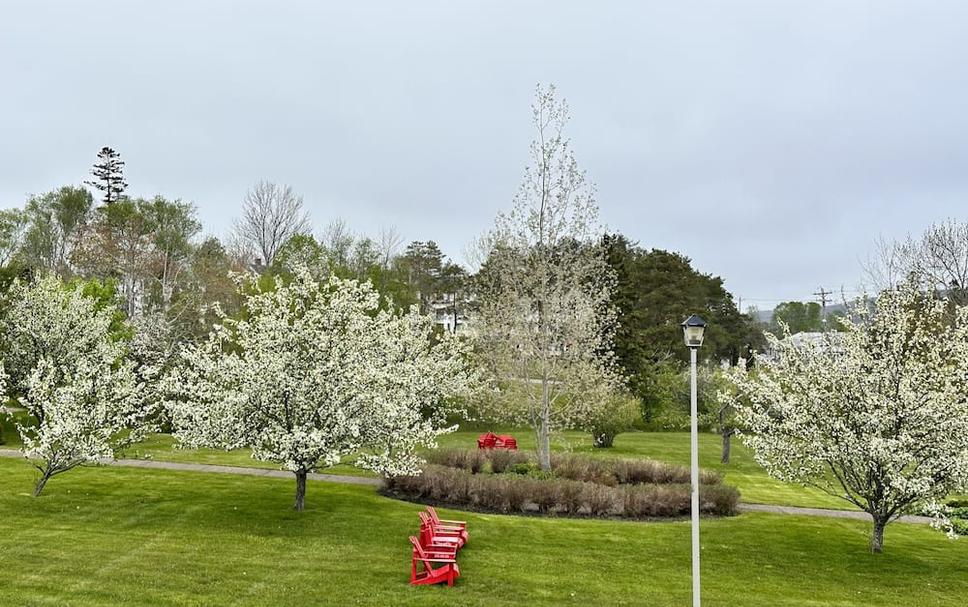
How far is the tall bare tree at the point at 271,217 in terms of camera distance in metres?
41.9

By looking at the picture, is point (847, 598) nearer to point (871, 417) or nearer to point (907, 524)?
point (871, 417)

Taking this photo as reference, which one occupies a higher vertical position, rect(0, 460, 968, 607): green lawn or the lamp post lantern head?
the lamp post lantern head

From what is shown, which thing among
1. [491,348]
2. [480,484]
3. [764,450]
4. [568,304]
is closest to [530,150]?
[568,304]

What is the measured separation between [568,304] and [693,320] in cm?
1087

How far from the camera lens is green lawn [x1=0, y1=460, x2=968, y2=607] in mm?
9102

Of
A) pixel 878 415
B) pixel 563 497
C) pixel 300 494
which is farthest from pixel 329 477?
pixel 878 415

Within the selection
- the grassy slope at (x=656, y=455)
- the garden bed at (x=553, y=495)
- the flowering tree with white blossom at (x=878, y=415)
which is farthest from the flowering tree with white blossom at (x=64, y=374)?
the flowering tree with white blossom at (x=878, y=415)

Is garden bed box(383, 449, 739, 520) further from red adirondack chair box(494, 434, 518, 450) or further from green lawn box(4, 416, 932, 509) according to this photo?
red adirondack chair box(494, 434, 518, 450)

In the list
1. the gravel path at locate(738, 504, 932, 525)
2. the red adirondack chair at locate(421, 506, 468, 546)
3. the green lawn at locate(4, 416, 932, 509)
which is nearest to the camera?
the red adirondack chair at locate(421, 506, 468, 546)

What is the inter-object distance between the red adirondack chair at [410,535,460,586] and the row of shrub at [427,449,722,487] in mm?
8425

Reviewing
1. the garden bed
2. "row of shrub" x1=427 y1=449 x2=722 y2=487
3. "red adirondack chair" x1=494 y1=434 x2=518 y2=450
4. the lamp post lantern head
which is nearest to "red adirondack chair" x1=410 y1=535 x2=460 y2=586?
Answer: the lamp post lantern head

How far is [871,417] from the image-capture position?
35.9 ft

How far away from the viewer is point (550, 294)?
19.0 metres

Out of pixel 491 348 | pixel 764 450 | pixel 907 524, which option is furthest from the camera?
pixel 491 348
